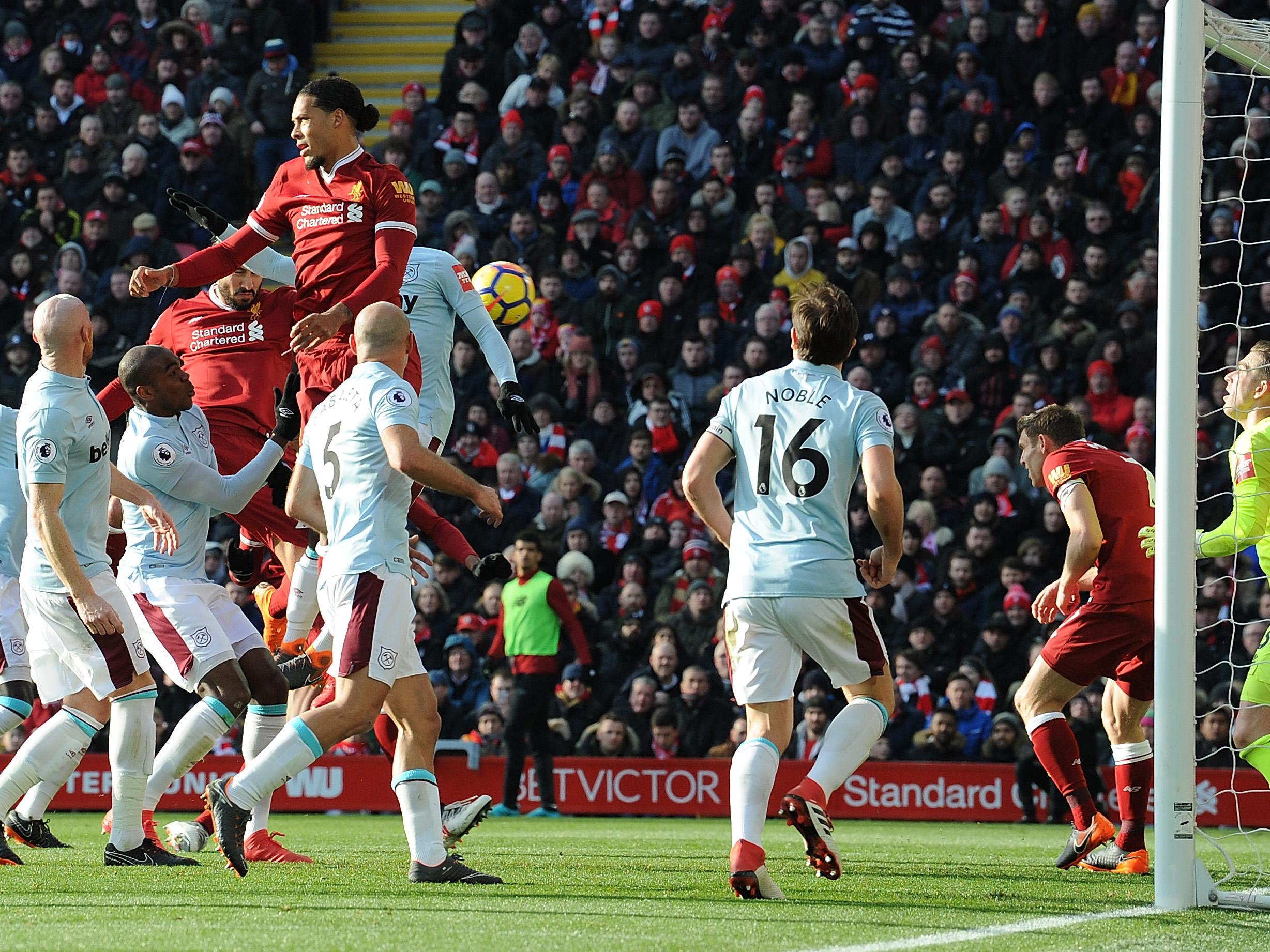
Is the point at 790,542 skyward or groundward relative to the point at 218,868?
skyward

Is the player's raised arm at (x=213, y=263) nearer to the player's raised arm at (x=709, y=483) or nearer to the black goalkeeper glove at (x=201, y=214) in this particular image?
the black goalkeeper glove at (x=201, y=214)

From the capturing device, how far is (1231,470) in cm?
980

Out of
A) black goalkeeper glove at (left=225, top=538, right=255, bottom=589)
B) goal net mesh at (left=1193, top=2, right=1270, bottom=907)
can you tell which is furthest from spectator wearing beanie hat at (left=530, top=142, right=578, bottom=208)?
black goalkeeper glove at (left=225, top=538, right=255, bottom=589)

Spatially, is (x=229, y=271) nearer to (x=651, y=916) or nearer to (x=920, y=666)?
(x=651, y=916)

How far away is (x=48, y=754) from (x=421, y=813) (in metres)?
2.13

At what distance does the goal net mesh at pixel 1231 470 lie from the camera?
7.06 metres

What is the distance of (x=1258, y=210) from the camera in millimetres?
16188

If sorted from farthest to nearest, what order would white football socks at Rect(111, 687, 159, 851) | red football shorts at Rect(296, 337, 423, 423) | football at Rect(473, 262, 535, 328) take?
football at Rect(473, 262, 535, 328)
red football shorts at Rect(296, 337, 423, 423)
white football socks at Rect(111, 687, 159, 851)

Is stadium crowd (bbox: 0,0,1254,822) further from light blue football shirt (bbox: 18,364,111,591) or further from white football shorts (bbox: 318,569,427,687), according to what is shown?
white football shorts (bbox: 318,569,427,687)

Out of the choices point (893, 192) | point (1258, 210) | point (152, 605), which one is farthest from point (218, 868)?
point (1258, 210)

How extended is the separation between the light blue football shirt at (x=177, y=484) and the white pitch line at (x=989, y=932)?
13.0 feet

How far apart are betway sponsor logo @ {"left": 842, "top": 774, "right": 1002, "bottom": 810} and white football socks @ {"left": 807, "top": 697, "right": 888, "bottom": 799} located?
650 cm

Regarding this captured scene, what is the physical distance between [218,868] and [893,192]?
11152mm

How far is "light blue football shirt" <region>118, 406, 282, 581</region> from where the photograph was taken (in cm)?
770
